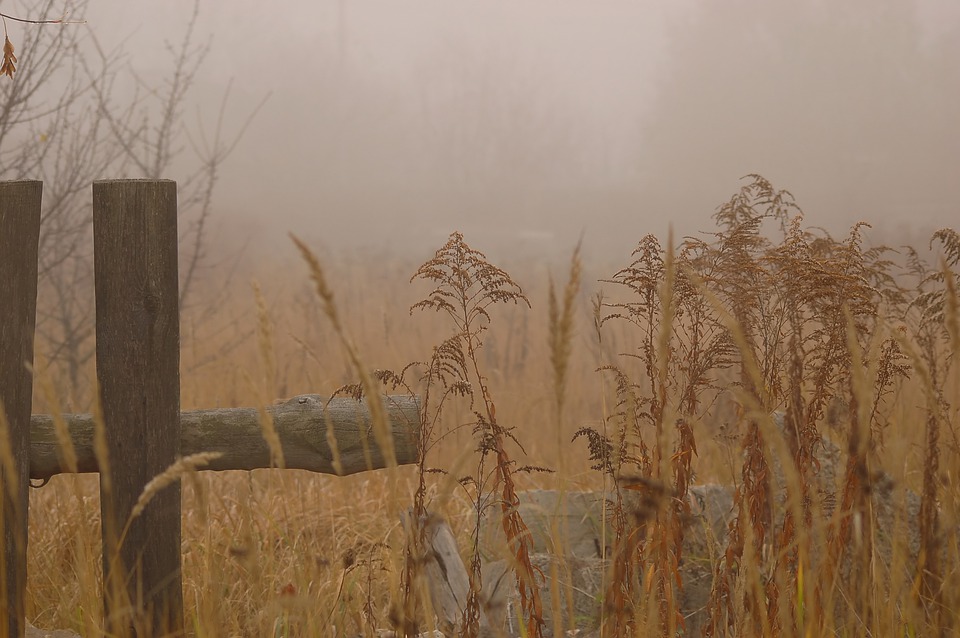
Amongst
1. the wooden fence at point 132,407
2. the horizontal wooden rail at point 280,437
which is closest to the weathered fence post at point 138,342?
the wooden fence at point 132,407

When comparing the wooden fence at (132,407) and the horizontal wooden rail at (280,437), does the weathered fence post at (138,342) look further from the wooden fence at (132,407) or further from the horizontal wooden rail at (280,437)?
the horizontal wooden rail at (280,437)

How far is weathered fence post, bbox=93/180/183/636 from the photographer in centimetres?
295

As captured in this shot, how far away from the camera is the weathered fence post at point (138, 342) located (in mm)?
2947

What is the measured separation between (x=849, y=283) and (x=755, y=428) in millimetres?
512

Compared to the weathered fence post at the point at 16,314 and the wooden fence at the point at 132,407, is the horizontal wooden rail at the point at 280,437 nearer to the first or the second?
the wooden fence at the point at 132,407

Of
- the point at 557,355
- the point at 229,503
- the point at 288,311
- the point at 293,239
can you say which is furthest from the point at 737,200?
the point at 288,311

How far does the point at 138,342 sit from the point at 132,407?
0.22 metres

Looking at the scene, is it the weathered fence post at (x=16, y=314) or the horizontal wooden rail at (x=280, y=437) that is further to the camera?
the horizontal wooden rail at (x=280, y=437)

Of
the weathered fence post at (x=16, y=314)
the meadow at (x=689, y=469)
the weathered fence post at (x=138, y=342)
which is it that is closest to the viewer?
the meadow at (x=689, y=469)

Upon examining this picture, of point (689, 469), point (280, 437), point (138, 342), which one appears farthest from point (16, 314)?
point (689, 469)

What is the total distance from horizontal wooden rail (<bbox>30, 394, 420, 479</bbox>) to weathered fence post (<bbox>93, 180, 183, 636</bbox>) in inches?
4.3

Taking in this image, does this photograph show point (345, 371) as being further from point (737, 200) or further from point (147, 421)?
point (737, 200)

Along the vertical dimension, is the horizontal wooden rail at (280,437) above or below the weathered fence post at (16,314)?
below

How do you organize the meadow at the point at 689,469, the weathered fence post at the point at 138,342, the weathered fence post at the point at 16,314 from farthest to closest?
1. the weathered fence post at the point at 138,342
2. the weathered fence post at the point at 16,314
3. the meadow at the point at 689,469
